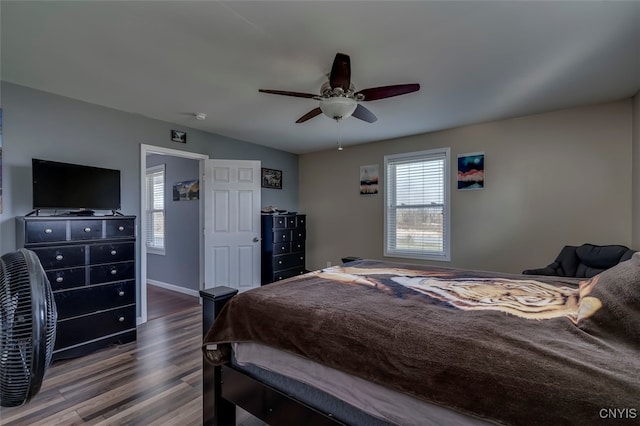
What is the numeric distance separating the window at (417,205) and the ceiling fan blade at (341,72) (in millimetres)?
2602

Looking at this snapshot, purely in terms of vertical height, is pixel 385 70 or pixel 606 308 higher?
pixel 385 70

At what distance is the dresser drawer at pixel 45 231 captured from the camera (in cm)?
242

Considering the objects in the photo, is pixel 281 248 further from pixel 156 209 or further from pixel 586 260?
pixel 586 260

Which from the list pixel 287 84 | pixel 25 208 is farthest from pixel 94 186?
pixel 287 84

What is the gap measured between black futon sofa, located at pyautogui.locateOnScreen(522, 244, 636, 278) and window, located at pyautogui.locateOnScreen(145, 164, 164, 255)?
550cm

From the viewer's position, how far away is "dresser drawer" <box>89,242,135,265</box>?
278 cm

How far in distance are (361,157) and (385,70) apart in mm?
2593

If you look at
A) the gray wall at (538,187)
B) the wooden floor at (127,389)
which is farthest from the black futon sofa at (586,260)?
the wooden floor at (127,389)

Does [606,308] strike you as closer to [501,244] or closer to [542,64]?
[542,64]

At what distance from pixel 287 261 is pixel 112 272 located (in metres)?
2.55

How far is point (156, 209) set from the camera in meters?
5.42

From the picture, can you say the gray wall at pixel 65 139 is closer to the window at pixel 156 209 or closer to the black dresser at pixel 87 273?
the black dresser at pixel 87 273

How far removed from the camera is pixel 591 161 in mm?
3275

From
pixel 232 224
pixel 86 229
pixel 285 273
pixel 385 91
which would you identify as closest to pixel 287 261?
pixel 285 273
